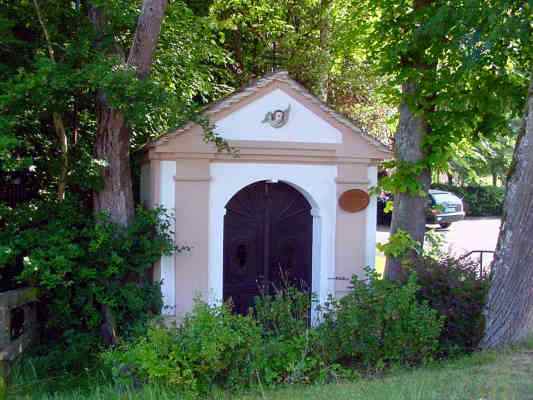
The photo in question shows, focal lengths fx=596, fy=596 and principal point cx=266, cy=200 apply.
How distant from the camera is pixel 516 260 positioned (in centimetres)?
724

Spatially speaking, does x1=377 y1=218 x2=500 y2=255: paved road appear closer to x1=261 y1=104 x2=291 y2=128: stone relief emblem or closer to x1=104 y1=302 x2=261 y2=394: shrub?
x1=261 y1=104 x2=291 y2=128: stone relief emblem

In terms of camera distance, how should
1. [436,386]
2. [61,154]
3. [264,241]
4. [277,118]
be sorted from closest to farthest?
[436,386]
[61,154]
[277,118]
[264,241]

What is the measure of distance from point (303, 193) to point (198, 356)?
4.62 meters

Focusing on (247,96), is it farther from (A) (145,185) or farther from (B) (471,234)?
(B) (471,234)

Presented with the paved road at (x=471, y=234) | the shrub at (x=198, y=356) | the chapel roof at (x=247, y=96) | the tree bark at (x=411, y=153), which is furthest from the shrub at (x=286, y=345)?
the paved road at (x=471, y=234)

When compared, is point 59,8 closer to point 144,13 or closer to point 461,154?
point 144,13

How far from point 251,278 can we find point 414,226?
2883 millimetres

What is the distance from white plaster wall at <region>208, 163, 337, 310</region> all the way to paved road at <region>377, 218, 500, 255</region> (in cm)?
1021

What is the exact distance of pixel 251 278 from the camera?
979 cm

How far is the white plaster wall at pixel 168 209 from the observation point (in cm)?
895

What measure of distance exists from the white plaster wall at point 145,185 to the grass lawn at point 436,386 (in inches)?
143

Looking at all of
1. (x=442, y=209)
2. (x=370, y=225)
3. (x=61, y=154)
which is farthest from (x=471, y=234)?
(x=61, y=154)

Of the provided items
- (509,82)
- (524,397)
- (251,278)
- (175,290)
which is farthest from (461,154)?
(524,397)

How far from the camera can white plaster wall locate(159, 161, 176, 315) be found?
352 inches
